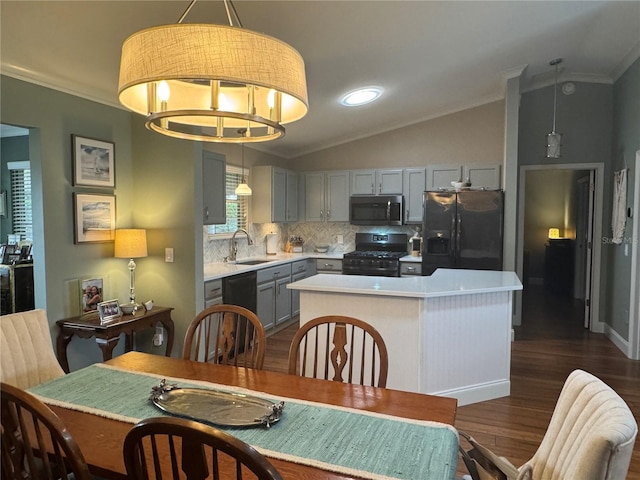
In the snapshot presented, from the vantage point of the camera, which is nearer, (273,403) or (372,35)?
(273,403)

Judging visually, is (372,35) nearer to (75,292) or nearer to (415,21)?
(415,21)

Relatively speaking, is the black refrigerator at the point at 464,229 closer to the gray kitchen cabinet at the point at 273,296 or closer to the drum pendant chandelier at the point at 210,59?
the gray kitchen cabinet at the point at 273,296

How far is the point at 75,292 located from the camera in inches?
126

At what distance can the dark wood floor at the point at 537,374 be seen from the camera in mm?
2758

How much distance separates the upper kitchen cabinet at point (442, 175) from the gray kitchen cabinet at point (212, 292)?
123 inches

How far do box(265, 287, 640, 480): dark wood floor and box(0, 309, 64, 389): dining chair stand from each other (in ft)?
7.35

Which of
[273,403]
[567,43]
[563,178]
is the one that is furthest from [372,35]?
[563,178]

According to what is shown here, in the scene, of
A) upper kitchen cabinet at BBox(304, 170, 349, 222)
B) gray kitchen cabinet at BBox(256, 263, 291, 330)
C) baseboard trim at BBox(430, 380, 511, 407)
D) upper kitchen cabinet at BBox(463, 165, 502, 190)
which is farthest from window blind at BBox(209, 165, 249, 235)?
baseboard trim at BBox(430, 380, 511, 407)

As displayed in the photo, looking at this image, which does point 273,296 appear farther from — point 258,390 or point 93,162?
point 258,390

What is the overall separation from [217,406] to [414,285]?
74.2 inches

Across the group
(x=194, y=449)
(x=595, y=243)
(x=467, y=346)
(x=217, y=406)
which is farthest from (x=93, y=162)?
(x=595, y=243)

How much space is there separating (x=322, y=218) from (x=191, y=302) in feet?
9.79

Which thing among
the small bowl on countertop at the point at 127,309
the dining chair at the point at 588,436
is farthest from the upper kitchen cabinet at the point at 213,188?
the dining chair at the point at 588,436

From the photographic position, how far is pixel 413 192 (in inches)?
227
